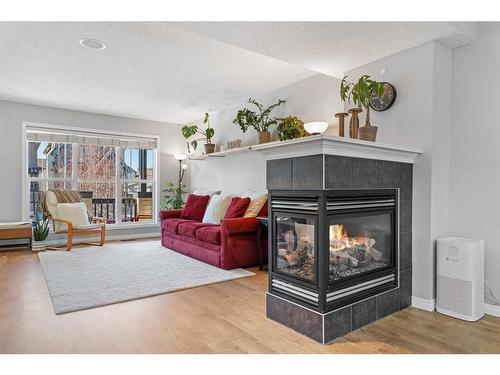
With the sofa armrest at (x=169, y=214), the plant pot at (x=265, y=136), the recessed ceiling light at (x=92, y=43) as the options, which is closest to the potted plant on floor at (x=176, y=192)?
the sofa armrest at (x=169, y=214)

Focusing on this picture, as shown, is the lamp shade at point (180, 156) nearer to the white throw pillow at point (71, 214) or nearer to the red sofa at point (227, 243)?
the white throw pillow at point (71, 214)

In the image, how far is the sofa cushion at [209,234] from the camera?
4.06m

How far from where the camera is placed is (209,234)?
4.15 metres

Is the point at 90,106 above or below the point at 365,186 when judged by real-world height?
above

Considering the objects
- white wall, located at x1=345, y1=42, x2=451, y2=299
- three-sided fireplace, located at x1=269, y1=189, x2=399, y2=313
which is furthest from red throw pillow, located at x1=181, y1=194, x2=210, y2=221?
white wall, located at x1=345, y1=42, x2=451, y2=299

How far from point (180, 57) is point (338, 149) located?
234cm

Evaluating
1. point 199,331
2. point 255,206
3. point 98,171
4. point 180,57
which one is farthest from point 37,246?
point 199,331

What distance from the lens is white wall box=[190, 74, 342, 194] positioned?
4.12 metres

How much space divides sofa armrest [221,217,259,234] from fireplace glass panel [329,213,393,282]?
5.79 feet

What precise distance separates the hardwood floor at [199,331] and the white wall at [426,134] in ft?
1.56

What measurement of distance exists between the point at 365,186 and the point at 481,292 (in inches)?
50.5

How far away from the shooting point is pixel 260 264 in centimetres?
408

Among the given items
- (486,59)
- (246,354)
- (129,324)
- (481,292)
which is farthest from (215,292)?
(486,59)
